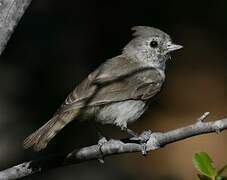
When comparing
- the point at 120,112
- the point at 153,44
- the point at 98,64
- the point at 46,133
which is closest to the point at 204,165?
the point at 46,133

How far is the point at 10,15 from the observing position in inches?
145

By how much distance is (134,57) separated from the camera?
565 centimetres

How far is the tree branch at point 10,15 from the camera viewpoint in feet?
12.0

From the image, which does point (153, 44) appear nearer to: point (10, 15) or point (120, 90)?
point (120, 90)

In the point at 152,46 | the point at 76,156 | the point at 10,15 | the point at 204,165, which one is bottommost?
the point at 76,156

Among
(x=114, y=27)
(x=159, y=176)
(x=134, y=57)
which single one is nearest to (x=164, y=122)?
(x=159, y=176)

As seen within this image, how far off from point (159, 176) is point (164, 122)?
2.44ft

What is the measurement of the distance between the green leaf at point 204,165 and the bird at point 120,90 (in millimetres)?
1477

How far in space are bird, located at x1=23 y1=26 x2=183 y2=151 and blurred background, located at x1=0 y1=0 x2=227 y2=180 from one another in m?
1.46

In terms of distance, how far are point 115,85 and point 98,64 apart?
267cm

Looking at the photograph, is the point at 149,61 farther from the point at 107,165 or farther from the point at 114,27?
the point at 114,27

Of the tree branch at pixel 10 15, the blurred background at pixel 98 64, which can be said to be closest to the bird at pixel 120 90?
the tree branch at pixel 10 15

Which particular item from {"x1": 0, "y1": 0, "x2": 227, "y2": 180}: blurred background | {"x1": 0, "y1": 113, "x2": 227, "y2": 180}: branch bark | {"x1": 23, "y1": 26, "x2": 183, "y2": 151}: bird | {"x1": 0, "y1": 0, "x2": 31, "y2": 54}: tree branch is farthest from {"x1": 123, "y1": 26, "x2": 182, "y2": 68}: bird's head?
{"x1": 0, "y1": 0, "x2": 31, "y2": 54}: tree branch

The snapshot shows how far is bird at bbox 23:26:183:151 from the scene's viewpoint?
4547mm
